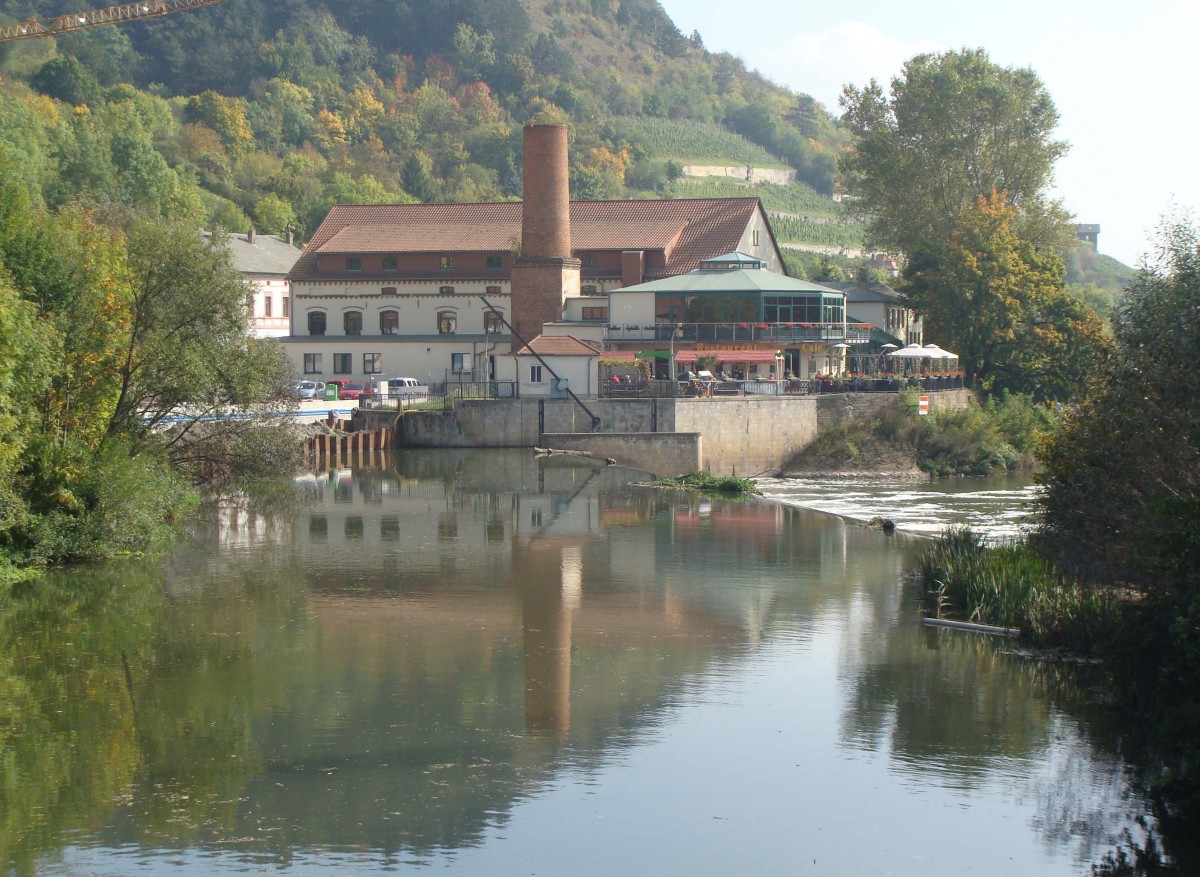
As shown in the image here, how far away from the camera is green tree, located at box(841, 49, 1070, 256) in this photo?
7956 cm

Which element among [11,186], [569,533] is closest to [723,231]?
[569,533]

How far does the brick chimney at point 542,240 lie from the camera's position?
220ft

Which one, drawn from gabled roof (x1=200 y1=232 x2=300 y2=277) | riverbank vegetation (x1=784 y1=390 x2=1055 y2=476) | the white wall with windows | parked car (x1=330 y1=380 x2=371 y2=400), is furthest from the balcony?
gabled roof (x1=200 y1=232 x2=300 y2=277)

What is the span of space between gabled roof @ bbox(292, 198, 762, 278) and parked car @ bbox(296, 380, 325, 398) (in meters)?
9.29

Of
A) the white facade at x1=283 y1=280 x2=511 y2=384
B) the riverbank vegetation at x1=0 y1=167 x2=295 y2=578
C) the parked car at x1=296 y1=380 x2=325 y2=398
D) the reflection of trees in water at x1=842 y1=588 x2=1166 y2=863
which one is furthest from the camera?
the white facade at x1=283 y1=280 x2=511 y2=384

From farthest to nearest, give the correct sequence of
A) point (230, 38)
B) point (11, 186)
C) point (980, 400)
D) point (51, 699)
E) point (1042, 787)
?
point (230, 38) < point (980, 400) < point (11, 186) < point (51, 699) < point (1042, 787)

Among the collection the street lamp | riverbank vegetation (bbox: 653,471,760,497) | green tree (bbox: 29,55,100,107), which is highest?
green tree (bbox: 29,55,100,107)

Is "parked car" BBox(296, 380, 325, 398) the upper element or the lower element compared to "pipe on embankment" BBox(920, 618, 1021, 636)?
upper

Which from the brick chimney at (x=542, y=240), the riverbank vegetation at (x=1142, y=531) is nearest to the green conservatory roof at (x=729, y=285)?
the brick chimney at (x=542, y=240)

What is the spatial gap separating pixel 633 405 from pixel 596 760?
34999mm

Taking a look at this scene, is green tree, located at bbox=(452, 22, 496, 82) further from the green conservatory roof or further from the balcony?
the balcony

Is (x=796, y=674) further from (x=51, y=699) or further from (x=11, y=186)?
(x=11, y=186)

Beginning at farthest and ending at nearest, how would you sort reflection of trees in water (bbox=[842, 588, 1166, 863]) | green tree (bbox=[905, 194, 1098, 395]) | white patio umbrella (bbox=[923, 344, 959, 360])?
1. green tree (bbox=[905, 194, 1098, 395])
2. white patio umbrella (bbox=[923, 344, 959, 360])
3. reflection of trees in water (bbox=[842, 588, 1166, 863])

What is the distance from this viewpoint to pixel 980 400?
6538cm
